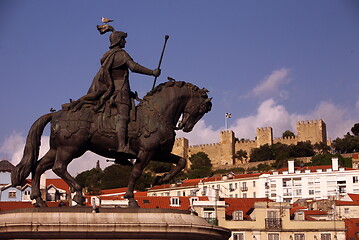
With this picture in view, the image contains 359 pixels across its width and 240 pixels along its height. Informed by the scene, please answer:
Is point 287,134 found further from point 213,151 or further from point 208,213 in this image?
point 208,213

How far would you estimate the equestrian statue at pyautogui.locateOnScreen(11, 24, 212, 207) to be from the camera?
17203 millimetres

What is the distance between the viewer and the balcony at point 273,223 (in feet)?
202

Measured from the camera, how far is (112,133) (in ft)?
56.2

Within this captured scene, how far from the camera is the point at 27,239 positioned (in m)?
15.9

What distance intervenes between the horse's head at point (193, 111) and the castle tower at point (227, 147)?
158065 millimetres

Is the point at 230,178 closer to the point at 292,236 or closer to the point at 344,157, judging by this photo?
the point at 344,157

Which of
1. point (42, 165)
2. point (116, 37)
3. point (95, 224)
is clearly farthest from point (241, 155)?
point (95, 224)

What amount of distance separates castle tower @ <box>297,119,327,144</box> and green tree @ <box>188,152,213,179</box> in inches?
776

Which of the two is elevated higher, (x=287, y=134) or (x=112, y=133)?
(x=287, y=134)

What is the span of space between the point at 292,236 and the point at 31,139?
1810 inches

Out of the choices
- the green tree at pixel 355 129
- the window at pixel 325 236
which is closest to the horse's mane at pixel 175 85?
the window at pixel 325 236

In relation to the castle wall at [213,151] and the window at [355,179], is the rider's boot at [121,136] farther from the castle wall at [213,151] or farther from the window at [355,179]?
the castle wall at [213,151]

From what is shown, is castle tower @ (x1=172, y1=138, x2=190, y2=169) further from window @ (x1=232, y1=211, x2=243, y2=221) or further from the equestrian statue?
the equestrian statue

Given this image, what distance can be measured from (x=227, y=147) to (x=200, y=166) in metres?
15.5
